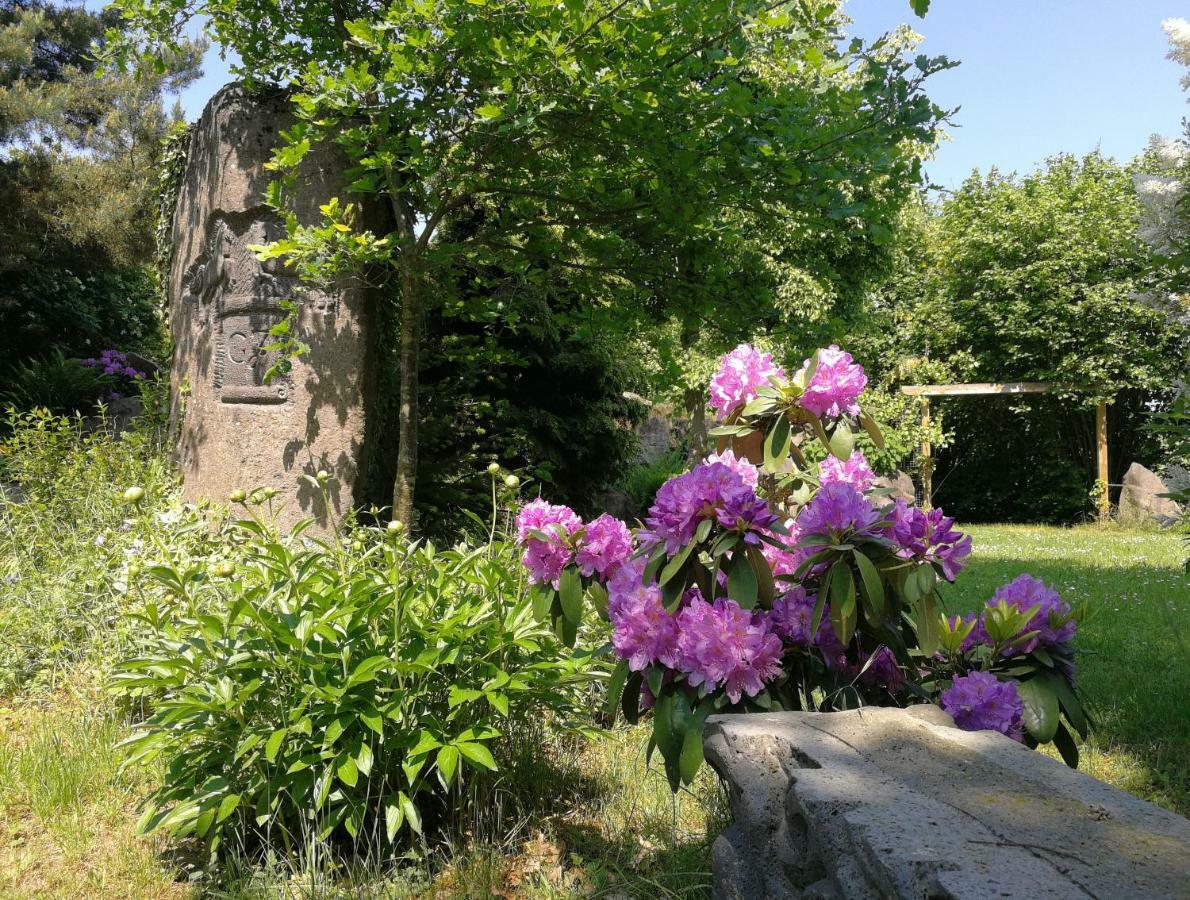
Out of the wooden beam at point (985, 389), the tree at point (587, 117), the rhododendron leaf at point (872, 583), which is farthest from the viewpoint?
the wooden beam at point (985, 389)

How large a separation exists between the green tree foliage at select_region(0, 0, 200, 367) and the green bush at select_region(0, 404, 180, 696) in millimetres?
7401

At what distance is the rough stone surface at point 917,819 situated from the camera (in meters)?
1.10

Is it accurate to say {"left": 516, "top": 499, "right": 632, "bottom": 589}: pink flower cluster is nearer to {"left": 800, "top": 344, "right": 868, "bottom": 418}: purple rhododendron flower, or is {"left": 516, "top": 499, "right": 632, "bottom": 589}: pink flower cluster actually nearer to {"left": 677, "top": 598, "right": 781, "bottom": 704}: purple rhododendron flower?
{"left": 677, "top": 598, "right": 781, "bottom": 704}: purple rhododendron flower

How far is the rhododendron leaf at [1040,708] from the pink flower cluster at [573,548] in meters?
0.99

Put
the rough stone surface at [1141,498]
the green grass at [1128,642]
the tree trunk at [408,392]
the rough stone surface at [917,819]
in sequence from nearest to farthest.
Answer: the rough stone surface at [917,819] → the green grass at [1128,642] → the tree trunk at [408,392] → the rough stone surface at [1141,498]

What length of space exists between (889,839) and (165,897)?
1.99 metres

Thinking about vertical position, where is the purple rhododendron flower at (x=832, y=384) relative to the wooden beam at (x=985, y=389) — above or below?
below

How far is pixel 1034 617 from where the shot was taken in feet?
6.61

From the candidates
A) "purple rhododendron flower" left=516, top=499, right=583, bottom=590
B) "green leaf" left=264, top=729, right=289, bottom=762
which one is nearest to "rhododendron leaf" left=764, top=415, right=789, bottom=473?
"purple rhododendron flower" left=516, top=499, right=583, bottom=590

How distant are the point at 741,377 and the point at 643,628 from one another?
2.48ft

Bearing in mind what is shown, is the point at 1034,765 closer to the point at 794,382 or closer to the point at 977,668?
the point at 977,668

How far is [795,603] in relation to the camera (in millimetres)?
1958

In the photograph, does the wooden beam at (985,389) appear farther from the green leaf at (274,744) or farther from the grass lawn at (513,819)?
the green leaf at (274,744)

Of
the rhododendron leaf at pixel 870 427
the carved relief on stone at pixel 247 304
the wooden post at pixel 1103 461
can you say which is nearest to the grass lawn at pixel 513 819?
the rhododendron leaf at pixel 870 427
